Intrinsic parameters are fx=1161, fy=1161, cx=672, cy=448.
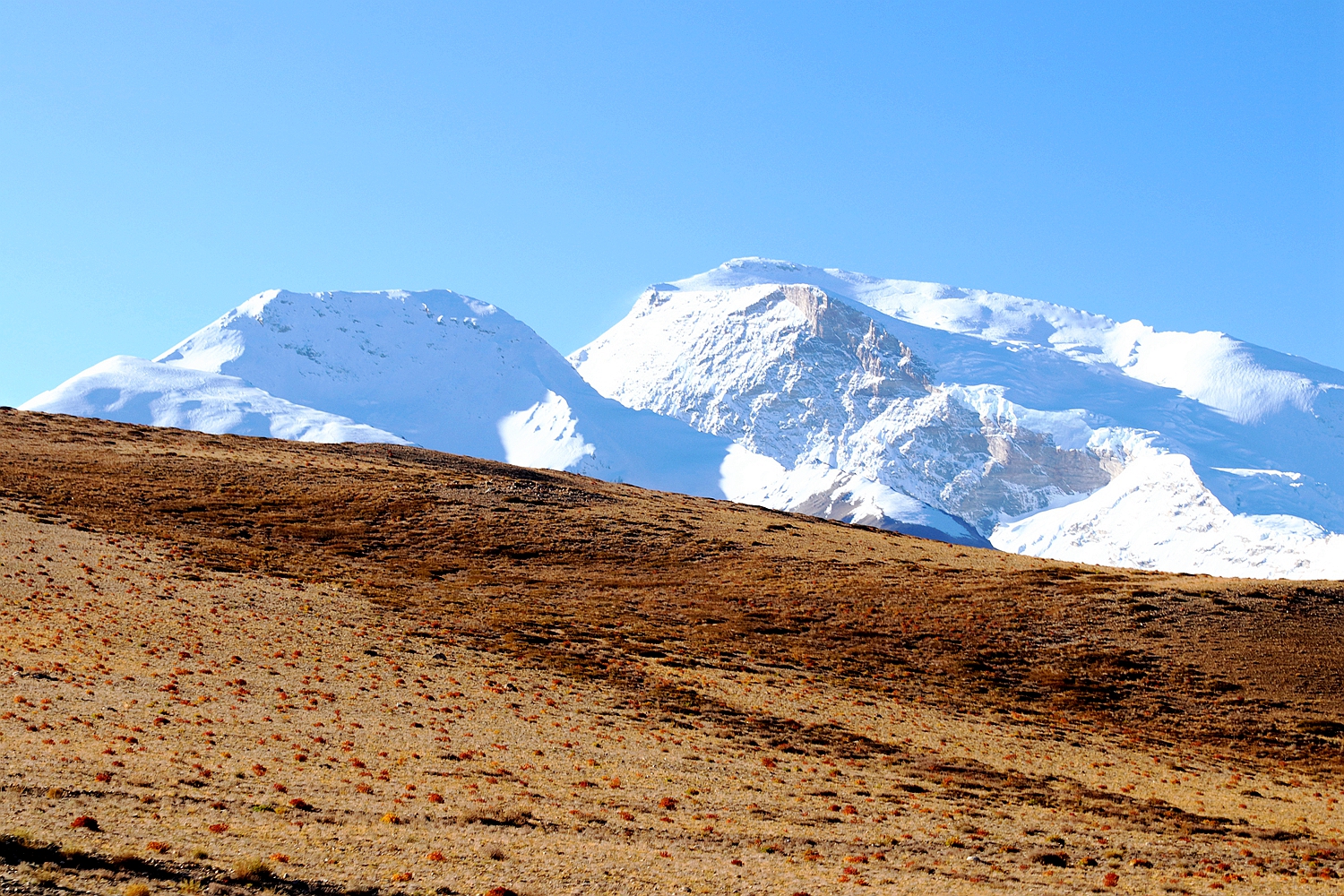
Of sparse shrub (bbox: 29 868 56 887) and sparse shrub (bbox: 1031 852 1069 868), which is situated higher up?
sparse shrub (bbox: 29 868 56 887)

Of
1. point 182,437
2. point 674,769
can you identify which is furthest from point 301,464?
point 674,769

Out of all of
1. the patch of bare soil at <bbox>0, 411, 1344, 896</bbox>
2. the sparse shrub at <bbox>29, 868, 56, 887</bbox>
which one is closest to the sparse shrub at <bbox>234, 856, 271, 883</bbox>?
the patch of bare soil at <bbox>0, 411, 1344, 896</bbox>

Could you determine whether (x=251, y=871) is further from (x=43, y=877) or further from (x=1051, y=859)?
(x=1051, y=859)

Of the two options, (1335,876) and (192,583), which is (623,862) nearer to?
(1335,876)

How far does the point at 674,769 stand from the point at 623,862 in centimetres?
973

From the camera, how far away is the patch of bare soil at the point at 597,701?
23578mm

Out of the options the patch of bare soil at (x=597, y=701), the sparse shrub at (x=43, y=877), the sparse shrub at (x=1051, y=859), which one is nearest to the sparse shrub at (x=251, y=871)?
the patch of bare soil at (x=597, y=701)

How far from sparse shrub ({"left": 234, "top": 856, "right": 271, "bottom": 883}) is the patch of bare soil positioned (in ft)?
0.58

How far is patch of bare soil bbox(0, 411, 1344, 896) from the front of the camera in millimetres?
23578

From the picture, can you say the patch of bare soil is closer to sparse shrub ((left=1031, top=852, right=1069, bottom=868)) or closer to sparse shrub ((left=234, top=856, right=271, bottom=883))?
sparse shrub ((left=234, top=856, right=271, bottom=883))

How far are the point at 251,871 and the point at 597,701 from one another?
73.6ft

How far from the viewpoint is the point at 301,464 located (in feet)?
271

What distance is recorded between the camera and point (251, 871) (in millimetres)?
19359

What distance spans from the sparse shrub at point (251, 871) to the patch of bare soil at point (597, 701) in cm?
18
